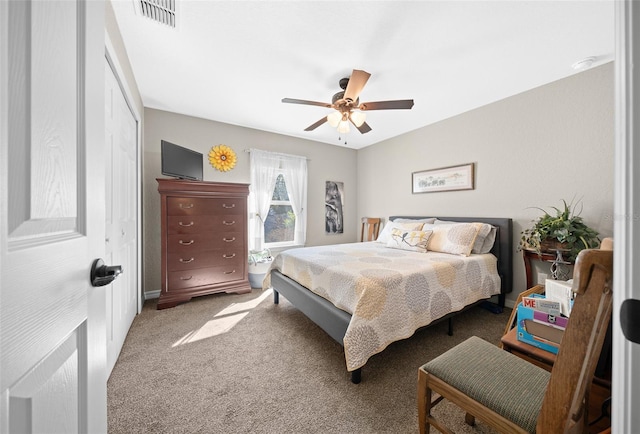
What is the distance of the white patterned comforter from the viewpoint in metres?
1.58

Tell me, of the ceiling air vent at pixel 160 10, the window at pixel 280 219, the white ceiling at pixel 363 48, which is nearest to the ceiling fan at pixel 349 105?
the white ceiling at pixel 363 48

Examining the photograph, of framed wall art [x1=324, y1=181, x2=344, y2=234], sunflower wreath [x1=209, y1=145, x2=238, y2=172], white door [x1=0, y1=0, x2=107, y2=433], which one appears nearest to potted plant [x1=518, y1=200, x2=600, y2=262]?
framed wall art [x1=324, y1=181, x2=344, y2=234]

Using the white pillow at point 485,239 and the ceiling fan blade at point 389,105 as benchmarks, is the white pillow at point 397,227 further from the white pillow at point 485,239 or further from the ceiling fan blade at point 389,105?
the ceiling fan blade at point 389,105

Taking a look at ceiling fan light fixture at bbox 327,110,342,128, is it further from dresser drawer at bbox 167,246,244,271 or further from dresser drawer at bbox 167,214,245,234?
dresser drawer at bbox 167,246,244,271

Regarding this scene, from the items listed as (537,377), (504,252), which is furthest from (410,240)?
(537,377)

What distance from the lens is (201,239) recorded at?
2945 millimetres

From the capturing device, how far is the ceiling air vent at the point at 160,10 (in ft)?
5.20

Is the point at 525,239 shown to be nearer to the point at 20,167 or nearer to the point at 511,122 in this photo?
the point at 511,122

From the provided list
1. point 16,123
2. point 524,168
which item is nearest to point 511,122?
point 524,168

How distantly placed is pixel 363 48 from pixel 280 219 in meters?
2.86

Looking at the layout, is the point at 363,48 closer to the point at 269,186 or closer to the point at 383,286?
the point at 383,286

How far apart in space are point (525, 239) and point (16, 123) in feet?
10.8

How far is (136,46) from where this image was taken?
2000 millimetres

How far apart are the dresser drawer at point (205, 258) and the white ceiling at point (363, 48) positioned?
1.85 m
